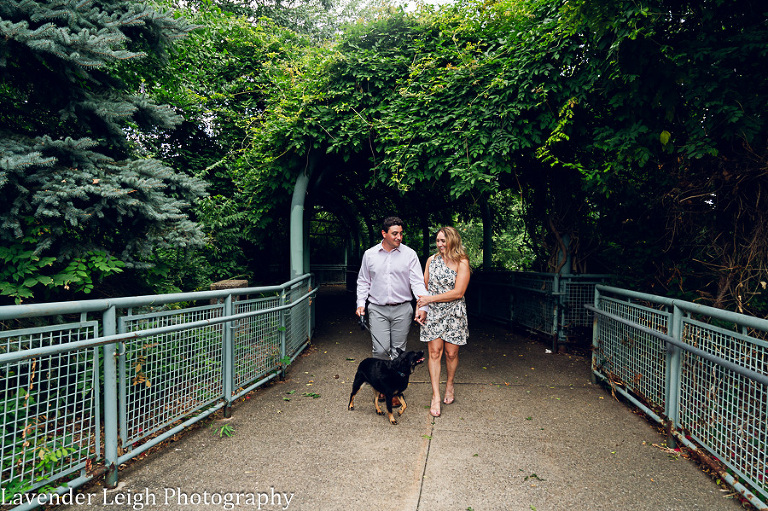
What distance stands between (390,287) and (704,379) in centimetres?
270

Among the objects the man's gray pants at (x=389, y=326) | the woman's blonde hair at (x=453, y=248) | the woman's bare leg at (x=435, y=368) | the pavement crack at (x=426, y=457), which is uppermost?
the woman's blonde hair at (x=453, y=248)

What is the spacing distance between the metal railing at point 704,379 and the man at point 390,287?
7.21 feet

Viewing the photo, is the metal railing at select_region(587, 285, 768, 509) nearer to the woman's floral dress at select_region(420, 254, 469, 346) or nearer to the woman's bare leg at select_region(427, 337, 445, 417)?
the woman's floral dress at select_region(420, 254, 469, 346)

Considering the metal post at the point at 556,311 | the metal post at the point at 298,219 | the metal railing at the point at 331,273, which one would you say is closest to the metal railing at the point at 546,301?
the metal post at the point at 556,311

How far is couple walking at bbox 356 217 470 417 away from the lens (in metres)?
4.18

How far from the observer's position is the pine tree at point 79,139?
3.50m

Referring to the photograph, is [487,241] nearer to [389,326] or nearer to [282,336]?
[282,336]

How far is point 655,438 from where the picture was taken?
3.64 m

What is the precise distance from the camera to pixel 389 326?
4.39 m

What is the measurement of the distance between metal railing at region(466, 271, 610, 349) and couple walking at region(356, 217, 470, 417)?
11.2 ft

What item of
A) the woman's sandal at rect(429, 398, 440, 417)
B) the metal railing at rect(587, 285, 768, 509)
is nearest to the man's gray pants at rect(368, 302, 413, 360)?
the woman's sandal at rect(429, 398, 440, 417)

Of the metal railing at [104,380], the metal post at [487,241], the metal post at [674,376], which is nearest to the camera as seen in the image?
the metal railing at [104,380]

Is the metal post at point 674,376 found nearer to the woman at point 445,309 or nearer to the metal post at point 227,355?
the woman at point 445,309

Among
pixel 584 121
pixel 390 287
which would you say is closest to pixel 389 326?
pixel 390 287
